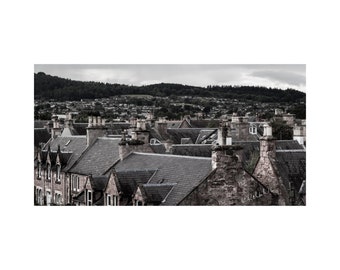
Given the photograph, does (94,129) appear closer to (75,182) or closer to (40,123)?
(40,123)

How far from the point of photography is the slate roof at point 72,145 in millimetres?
34069

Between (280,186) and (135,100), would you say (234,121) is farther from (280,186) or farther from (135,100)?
(280,186)

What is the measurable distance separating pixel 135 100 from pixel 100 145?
3051 mm

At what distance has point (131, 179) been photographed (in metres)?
23.6

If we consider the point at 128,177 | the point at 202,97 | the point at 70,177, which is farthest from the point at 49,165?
the point at 128,177

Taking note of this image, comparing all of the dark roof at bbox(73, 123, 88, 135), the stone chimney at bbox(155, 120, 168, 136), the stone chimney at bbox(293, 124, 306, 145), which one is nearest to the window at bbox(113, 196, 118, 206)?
the stone chimney at bbox(293, 124, 306, 145)

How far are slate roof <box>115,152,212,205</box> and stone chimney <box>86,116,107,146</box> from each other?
23.5 feet

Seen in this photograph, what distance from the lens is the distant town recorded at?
857 inches

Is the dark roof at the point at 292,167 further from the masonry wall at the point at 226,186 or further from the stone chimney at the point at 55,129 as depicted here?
the stone chimney at the point at 55,129

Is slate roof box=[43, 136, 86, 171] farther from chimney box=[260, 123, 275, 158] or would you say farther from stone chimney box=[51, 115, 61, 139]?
chimney box=[260, 123, 275, 158]

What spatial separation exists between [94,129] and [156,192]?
1400 cm

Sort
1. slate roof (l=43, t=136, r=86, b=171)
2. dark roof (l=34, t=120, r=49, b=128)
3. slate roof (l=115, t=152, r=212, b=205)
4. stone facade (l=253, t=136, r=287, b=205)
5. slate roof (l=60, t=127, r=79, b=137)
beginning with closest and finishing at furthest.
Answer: slate roof (l=115, t=152, r=212, b=205) → stone facade (l=253, t=136, r=287, b=205) → slate roof (l=43, t=136, r=86, b=171) → dark roof (l=34, t=120, r=49, b=128) → slate roof (l=60, t=127, r=79, b=137)

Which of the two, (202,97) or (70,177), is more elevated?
(202,97)

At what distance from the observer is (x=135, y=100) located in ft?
111
